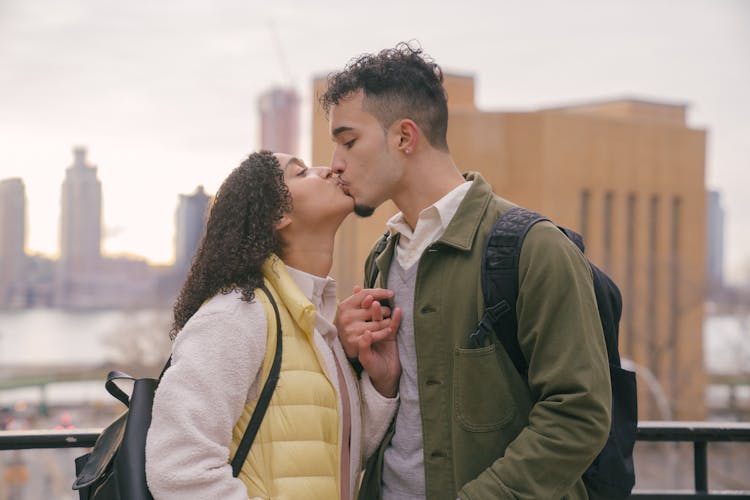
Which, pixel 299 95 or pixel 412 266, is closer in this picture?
pixel 412 266

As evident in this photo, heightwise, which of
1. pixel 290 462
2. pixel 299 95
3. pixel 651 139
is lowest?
pixel 290 462

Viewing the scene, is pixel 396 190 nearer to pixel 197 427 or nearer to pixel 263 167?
pixel 263 167

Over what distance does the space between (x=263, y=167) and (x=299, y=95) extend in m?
99.3

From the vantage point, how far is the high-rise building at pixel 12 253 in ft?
219

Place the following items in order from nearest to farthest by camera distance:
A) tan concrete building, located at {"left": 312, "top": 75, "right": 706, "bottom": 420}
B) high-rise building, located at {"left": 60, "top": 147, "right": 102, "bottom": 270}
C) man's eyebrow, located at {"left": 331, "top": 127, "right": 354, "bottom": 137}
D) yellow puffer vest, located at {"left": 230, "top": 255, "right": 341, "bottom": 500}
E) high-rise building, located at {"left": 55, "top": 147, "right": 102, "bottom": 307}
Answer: yellow puffer vest, located at {"left": 230, "top": 255, "right": 341, "bottom": 500} → man's eyebrow, located at {"left": 331, "top": 127, "right": 354, "bottom": 137} → tan concrete building, located at {"left": 312, "top": 75, "right": 706, "bottom": 420} → high-rise building, located at {"left": 60, "top": 147, "right": 102, "bottom": 270} → high-rise building, located at {"left": 55, "top": 147, "right": 102, "bottom": 307}

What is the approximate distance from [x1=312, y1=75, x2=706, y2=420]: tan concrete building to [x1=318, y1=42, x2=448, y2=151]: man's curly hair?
42.6m

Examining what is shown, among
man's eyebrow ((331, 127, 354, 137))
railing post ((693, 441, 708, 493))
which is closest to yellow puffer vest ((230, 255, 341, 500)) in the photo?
man's eyebrow ((331, 127, 354, 137))

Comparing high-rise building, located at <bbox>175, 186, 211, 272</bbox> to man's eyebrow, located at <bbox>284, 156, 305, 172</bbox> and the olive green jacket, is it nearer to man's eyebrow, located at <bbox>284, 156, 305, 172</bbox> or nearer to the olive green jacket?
man's eyebrow, located at <bbox>284, 156, 305, 172</bbox>

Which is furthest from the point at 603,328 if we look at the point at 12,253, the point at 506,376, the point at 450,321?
the point at 12,253

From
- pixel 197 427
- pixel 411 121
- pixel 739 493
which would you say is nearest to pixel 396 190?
pixel 411 121

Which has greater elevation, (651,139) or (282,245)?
(651,139)

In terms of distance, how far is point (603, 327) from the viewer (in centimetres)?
246

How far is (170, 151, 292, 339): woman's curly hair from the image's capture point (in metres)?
2.52

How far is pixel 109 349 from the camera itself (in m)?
71.2
